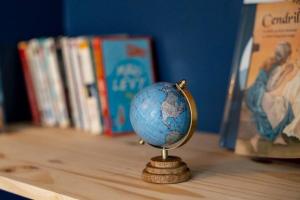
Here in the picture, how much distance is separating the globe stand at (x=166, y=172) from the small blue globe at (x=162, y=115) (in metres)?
0.04

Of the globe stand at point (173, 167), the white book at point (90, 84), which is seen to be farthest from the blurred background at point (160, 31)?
the globe stand at point (173, 167)

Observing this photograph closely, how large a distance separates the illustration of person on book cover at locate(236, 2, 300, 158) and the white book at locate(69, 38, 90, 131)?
49 centimetres

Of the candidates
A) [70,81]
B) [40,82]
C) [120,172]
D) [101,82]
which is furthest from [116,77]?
[120,172]

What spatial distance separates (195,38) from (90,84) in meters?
0.32

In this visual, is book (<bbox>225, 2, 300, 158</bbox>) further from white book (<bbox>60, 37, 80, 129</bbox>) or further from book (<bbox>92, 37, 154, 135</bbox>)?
white book (<bbox>60, 37, 80, 129</bbox>)

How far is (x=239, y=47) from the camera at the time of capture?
1.11 metres


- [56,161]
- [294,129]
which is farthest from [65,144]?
[294,129]

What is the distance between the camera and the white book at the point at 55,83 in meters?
1.45

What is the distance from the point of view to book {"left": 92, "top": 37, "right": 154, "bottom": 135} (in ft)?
4.27

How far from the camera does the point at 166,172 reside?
876mm

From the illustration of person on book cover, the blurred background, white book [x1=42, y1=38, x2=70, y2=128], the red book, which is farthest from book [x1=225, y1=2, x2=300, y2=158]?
the red book

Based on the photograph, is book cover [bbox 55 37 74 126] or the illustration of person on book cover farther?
book cover [bbox 55 37 74 126]

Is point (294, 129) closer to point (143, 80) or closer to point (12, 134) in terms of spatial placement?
point (143, 80)

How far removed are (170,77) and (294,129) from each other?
0.50 m
